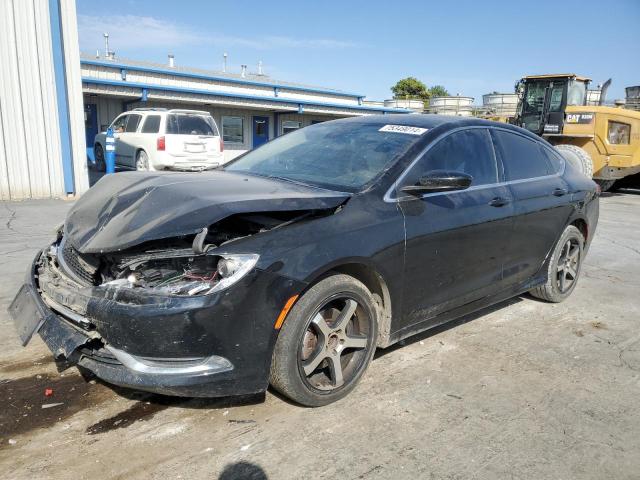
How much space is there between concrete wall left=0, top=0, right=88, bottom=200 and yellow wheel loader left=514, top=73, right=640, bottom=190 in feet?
38.0

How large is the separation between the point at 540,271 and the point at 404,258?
2.07m

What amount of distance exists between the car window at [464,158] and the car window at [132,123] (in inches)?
483

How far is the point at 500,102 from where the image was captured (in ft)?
84.0

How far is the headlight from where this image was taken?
2.42m

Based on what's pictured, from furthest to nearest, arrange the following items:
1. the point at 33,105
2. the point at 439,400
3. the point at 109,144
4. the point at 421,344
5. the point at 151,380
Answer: the point at 109,144 < the point at 33,105 < the point at 421,344 < the point at 439,400 < the point at 151,380

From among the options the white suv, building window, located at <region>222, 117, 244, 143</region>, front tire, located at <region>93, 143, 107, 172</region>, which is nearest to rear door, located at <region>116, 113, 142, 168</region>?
the white suv

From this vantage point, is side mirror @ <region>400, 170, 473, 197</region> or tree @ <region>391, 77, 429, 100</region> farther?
tree @ <region>391, 77, 429, 100</region>

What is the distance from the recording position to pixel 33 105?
10.4 m

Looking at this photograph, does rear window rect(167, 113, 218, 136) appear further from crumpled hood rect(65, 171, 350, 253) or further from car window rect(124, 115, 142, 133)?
crumpled hood rect(65, 171, 350, 253)

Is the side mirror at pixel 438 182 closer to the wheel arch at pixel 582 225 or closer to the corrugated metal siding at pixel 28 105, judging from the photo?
the wheel arch at pixel 582 225

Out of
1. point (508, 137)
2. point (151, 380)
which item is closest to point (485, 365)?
point (508, 137)

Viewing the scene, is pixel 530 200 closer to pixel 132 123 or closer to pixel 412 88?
pixel 132 123

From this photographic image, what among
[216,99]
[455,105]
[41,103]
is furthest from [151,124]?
[455,105]

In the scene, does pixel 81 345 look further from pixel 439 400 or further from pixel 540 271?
pixel 540 271
